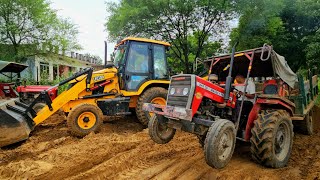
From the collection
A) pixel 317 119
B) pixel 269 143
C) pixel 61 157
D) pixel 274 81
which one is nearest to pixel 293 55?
pixel 317 119

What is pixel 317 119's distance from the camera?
9.49 m

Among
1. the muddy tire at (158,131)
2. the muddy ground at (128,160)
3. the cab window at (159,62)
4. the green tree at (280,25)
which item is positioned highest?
the green tree at (280,25)

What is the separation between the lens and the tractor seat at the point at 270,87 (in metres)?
6.24

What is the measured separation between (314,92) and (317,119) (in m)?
1.66

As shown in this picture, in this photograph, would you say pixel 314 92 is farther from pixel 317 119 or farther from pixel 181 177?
pixel 181 177

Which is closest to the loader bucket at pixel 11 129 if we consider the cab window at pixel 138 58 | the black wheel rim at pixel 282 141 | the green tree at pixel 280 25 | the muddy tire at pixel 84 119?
the muddy tire at pixel 84 119

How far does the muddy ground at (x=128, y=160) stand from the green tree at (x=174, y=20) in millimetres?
10966

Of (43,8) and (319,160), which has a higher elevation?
(43,8)

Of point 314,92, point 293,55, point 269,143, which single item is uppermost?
point 293,55

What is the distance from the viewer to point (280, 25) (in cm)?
1714

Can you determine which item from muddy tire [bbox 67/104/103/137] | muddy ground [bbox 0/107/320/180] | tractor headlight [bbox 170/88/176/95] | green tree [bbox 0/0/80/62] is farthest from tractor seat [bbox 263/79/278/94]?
green tree [bbox 0/0/80/62]

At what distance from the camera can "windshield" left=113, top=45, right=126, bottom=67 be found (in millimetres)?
7809

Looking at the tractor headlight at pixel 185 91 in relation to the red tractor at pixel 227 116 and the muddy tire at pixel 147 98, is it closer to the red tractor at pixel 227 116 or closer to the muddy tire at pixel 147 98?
the red tractor at pixel 227 116

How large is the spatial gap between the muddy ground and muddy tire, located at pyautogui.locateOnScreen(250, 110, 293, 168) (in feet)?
0.56
